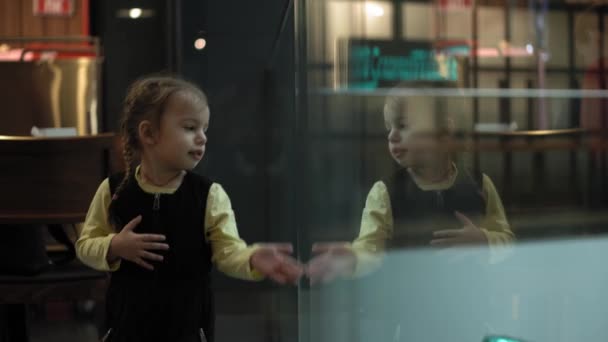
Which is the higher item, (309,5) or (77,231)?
(309,5)

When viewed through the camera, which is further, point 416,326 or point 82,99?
point 82,99

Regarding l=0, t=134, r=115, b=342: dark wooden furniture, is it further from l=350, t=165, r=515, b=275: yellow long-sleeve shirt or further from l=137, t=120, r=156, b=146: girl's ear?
l=350, t=165, r=515, b=275: yellow long-sleeve shirt

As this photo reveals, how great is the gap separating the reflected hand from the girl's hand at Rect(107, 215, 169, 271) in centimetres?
26

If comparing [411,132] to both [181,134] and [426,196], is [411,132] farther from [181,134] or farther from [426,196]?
[181,134]

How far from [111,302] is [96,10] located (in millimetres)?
654

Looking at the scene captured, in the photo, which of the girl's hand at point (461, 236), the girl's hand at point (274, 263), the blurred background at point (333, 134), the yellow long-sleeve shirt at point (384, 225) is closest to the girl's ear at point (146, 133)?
the blurred background at point (333, 134)

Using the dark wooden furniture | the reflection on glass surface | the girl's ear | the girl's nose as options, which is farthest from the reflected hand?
the dark wooden furniture

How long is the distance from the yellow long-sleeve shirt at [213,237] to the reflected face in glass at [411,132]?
318mm

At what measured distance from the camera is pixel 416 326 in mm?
1409

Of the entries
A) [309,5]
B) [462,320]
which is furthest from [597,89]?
[309,5]

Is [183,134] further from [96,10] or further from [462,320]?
[462,320]

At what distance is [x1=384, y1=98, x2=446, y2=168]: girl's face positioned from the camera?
4.35 ft

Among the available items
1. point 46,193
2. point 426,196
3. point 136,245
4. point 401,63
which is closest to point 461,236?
point 426,196

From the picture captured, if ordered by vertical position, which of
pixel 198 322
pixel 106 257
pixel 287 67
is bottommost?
pixel 198 322
